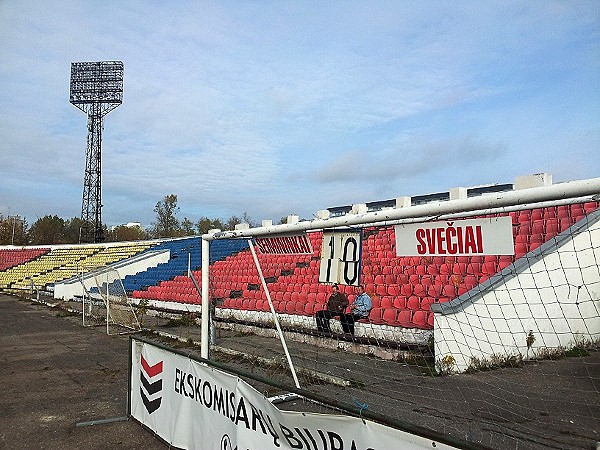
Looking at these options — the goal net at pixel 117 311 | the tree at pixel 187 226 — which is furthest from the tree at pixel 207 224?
the goal net at pixel 117 311

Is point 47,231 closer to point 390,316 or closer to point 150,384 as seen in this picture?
point 390,316

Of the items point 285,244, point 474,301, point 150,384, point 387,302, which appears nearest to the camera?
point 285,244

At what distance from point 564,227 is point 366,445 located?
6.88 metres

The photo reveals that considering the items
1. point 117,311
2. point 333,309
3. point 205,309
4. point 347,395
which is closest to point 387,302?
point 333,309

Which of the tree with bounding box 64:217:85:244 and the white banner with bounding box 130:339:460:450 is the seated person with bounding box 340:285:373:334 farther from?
the tree with bounding box 64:217:85:244

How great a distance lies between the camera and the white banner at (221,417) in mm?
2807

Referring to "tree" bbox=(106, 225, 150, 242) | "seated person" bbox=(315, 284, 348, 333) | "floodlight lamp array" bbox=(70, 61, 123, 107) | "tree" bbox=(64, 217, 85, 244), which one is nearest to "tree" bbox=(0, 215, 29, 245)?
"tree" bbox=(64, 217, 85, 244)

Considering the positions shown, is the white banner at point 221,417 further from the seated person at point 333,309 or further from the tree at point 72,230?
the tree at point 72,230

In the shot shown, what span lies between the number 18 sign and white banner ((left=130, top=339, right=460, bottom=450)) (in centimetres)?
124

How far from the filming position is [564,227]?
8.11 m

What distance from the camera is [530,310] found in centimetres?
859

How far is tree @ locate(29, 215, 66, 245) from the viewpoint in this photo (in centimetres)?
6431

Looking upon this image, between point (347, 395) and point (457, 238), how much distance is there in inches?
174

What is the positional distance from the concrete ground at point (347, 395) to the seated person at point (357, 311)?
0.63 meters
